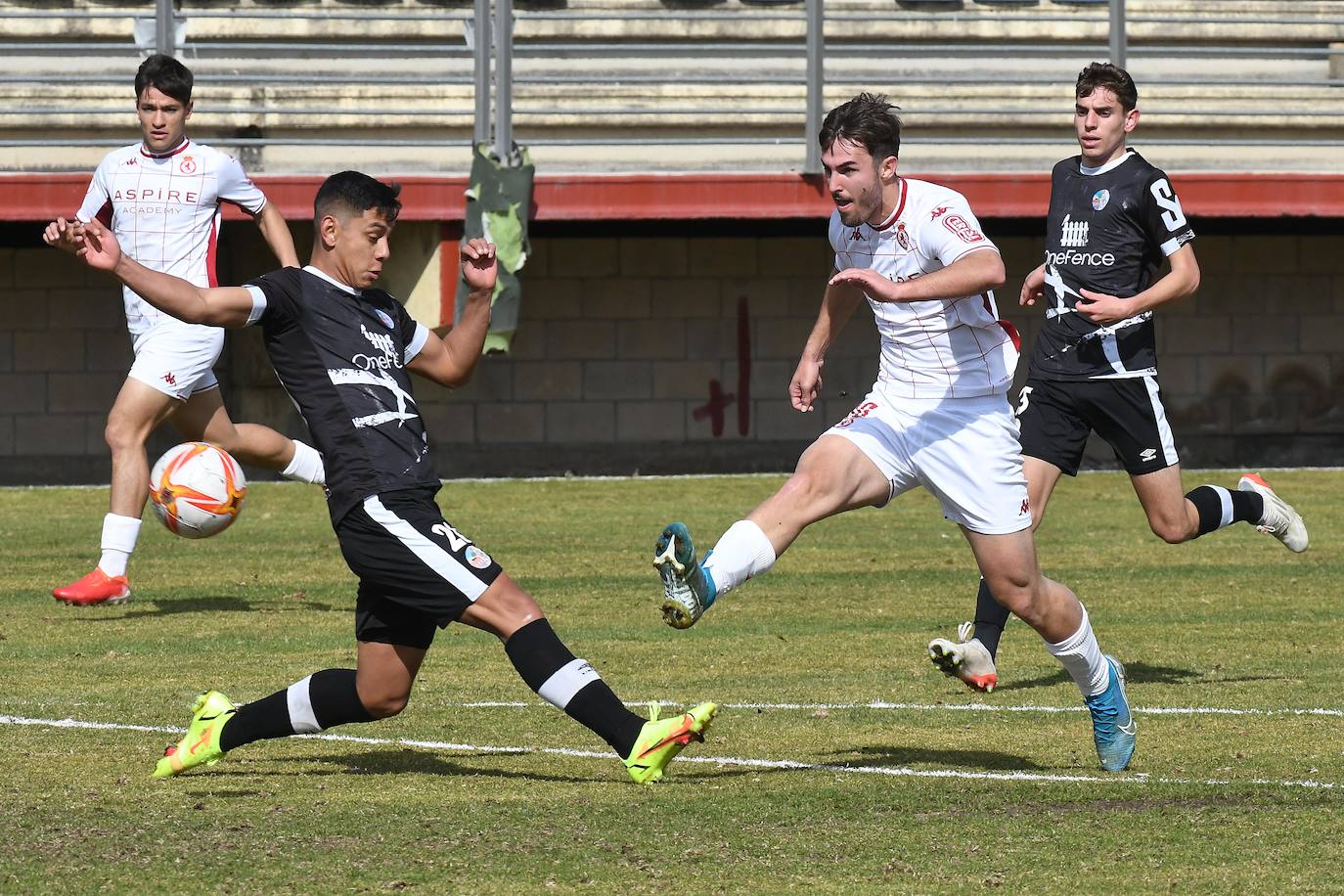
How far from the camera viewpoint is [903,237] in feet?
20.7

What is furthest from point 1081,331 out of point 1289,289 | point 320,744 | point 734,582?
point 1289,289

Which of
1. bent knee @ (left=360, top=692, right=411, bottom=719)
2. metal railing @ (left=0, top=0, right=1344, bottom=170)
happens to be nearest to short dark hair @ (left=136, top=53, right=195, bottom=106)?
bent knee @ (left=360, top=692, right=411, bottom=719)

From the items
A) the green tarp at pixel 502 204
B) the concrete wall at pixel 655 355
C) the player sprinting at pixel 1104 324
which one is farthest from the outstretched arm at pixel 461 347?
the concrete wall at pixel 655 355

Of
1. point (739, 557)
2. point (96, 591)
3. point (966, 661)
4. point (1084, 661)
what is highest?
point (739, 557)

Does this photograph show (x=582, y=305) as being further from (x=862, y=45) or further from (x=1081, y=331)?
(x=1081, y=331)

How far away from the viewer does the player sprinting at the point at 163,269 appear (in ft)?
31.5

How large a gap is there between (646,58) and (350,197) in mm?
12865

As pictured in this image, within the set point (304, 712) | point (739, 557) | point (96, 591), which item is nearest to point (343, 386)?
point (304, 712)

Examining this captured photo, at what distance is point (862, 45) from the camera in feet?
60.5

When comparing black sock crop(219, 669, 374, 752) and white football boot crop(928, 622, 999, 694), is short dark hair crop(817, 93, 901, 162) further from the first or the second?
black sock crop(219, 669, 374, 752)

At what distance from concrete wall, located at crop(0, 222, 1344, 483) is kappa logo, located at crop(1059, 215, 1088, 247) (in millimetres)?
9253

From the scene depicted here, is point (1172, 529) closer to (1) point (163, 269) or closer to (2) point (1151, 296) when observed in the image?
(2) point (1151, 296)

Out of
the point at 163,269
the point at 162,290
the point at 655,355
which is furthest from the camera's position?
the point at 655,355

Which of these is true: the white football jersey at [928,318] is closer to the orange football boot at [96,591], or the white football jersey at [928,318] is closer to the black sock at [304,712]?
the black sock at [304,712]
